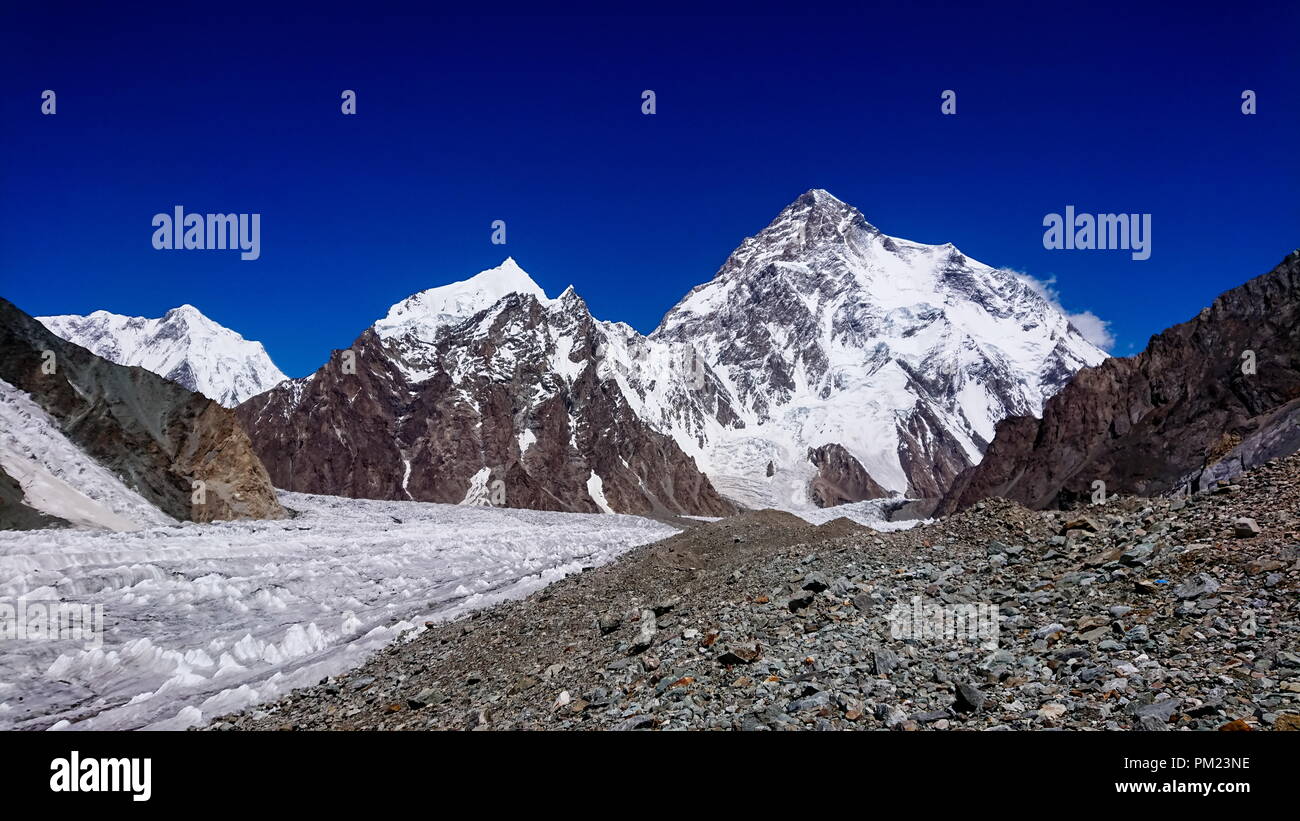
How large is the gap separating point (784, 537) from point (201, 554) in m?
17.9

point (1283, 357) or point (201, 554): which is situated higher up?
point (1283, 357)

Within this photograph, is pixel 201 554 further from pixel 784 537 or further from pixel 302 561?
pixel 784 537

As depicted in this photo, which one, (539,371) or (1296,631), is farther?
(539,371)

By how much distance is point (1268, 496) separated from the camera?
10.8 m

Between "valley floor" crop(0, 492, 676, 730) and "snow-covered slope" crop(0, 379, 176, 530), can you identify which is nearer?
"valley floor" crop(0, 492, 676, 730)

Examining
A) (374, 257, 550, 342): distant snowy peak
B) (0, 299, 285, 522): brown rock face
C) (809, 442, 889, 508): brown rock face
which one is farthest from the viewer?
(809, 442, 889, 508): brown rock face

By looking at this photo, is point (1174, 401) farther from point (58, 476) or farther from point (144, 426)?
point (58, 476)

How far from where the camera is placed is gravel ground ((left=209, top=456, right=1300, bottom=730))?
22.1 ft

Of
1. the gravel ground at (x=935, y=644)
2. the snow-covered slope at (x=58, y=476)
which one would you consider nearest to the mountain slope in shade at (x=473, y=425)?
the snow-covered slope at (x=58, y=476)

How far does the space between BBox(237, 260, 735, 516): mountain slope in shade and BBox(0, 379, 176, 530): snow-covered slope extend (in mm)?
82728

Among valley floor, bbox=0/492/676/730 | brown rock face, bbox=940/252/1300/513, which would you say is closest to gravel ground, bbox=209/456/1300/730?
valley floor, bbox=0/492/676/730

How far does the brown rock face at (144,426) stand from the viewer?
2933 cm

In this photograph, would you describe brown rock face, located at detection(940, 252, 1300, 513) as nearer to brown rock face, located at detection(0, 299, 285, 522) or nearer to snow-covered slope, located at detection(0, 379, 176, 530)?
snow-covered slope, located at detection(0, 379, 176, 530)
